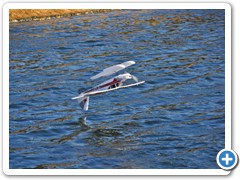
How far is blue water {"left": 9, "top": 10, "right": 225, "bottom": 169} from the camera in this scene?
3642 centimetres

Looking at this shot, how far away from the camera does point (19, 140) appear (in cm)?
Answer: 3909
